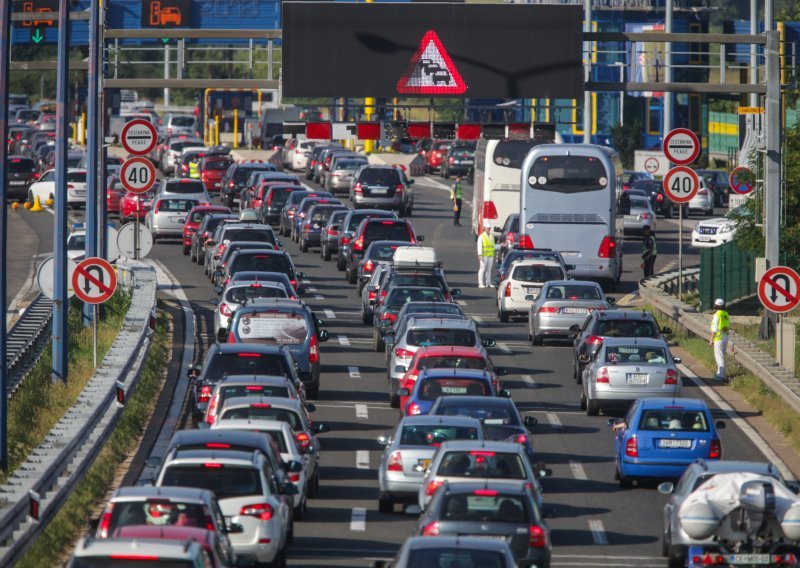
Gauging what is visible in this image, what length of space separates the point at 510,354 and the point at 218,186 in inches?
1660

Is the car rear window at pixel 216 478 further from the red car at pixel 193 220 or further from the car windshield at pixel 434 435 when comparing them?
the red car at pixel 193 220

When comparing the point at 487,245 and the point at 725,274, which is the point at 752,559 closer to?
the point at 725,274

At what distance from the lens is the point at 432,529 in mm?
18078

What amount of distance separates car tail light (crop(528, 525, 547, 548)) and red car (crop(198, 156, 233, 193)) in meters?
61.3

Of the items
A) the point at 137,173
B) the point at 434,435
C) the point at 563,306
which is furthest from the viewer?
Answer: the point at 563,306

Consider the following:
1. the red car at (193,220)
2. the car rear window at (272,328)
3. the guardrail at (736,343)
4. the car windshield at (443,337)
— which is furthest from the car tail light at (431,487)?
the red car at (193,220)

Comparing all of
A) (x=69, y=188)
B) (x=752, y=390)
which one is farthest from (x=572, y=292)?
(x=69, y=188)

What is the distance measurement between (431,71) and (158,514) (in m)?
18.7

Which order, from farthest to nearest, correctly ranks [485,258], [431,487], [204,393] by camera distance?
1. [485,258]
2. [204,393]
3. [431,487]

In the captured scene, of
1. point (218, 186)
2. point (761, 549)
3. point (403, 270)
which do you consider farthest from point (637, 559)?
point (218, 186)

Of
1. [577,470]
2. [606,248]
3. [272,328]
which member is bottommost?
[577,470]

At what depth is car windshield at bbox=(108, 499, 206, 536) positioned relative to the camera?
1669cm

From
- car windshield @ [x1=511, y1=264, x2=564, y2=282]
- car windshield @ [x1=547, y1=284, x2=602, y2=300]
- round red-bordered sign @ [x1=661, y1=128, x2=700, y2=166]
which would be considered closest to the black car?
car windshield @ [x1=547, y1=284, x2=602, y2=300]

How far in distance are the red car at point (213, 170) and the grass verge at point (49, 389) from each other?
1508 inches
